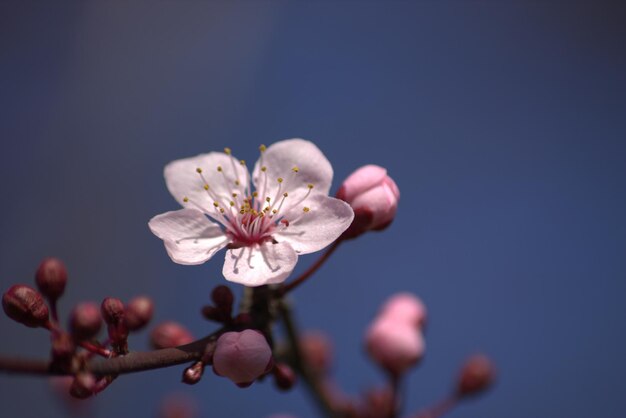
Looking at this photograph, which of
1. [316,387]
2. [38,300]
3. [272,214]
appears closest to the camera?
[38,300]

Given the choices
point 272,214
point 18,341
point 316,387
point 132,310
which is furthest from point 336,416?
point 18,341

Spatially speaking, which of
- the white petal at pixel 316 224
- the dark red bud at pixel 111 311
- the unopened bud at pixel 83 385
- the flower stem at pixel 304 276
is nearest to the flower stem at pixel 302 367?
the flower stem at pixel 304 276

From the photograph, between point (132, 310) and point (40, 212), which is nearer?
point (132, 310)

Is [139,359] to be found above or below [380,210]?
below

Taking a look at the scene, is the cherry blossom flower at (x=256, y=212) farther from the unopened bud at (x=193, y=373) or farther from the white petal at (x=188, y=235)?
the unopened bud at (x=193, y=373)

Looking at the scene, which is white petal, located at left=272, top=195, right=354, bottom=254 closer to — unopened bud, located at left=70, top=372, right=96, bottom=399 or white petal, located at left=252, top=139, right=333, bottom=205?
white petal, located at left=252, top=139, right=333, bottom=205

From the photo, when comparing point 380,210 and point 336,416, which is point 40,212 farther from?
point 380,210

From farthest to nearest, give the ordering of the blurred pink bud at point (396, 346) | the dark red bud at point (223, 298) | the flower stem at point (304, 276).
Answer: the blurred pink bud at point (396, 346)
the flower stem at point (304, 276)
the dark red bud at point (223, 298)
